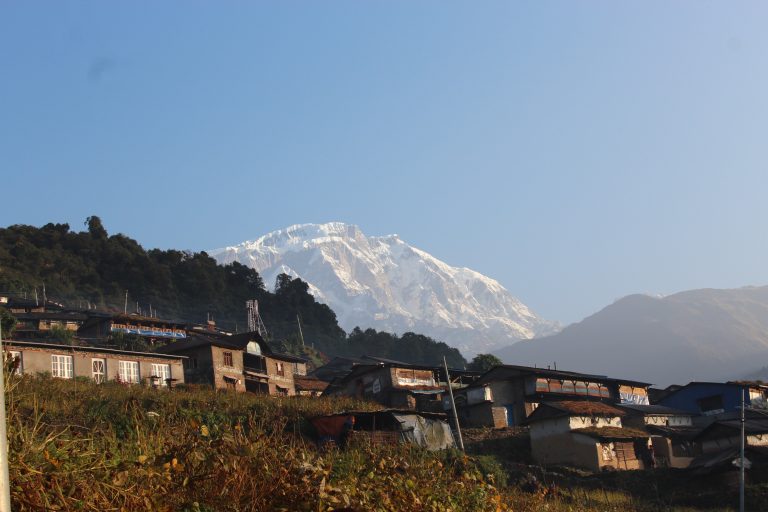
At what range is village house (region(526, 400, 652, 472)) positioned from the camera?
38.2 metres

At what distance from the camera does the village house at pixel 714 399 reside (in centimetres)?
5222

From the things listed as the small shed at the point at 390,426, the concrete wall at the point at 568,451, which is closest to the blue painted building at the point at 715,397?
the concrete wall at the point at 568,451

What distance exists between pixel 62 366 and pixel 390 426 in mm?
17939

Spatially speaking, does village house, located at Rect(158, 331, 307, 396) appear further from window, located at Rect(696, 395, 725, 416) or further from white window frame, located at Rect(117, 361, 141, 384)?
window, located at Rect(696, 395, 725, 416)

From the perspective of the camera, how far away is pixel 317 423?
28578 millimetres

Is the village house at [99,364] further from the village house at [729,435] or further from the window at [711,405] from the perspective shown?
the window at [711,405]

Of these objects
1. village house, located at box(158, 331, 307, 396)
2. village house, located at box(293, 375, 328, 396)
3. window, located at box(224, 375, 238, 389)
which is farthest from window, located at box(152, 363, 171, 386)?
village house, located at box(293, 375, 328, 396)

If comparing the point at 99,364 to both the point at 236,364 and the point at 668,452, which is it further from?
the point at 668,452

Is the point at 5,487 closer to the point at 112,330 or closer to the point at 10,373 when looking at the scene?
the point at 10,373

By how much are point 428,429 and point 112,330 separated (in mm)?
35427

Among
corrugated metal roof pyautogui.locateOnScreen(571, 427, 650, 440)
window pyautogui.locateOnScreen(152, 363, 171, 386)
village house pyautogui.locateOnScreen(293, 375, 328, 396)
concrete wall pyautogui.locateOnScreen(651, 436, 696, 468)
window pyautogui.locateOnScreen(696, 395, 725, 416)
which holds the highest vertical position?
window pyautogui.locateOnScreen(152, 363, 171, 386)

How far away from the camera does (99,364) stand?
41.2m

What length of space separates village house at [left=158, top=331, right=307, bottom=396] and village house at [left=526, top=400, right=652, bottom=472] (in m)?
16.1

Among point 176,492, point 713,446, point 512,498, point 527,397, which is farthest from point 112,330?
point 176,492
